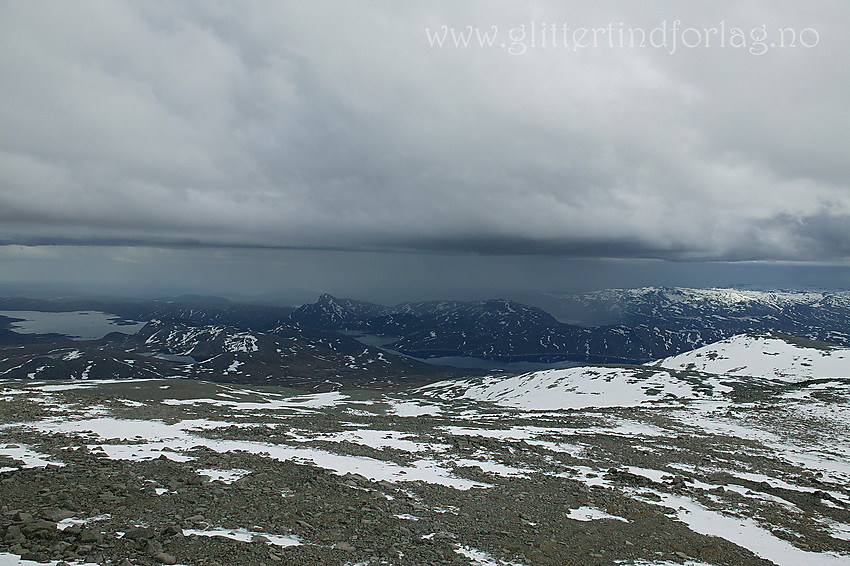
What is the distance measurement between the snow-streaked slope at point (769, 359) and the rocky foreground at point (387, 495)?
3508 inches

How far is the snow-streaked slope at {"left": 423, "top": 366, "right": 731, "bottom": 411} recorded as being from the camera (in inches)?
2874

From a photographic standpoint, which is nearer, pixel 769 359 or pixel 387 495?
pixel 387 495

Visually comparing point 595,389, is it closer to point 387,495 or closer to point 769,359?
point 769,359

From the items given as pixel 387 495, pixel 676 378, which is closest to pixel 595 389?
pixel 676 378

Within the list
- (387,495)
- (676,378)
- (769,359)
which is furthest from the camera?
(769,359)

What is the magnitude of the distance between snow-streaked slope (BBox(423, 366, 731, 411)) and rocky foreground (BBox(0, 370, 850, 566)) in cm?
4008

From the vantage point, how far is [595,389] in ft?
276

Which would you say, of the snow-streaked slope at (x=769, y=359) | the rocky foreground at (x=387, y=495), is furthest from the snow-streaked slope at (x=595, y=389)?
the rocky foreground at (x=387, y=495)

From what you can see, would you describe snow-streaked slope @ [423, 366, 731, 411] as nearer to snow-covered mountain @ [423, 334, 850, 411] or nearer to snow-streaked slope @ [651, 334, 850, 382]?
snow-covered mountain @ [423, 334, 850, 411]

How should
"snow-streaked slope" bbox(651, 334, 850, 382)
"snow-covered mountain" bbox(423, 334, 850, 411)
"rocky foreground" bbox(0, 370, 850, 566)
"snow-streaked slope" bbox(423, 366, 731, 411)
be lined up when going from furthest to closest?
"snow-streaked slope" bbox(651, 334, 850, 382)
"snow-covered mountain" bbox(423, 334, 850, 411)
"snow-streaked slope" bbox(423, 366, 731, 411)
"rocky foreground" bbox(0, 370, 850, 566)

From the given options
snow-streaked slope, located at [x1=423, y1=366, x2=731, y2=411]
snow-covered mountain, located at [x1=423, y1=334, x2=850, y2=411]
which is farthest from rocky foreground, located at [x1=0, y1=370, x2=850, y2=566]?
snow-covered mountain, located at [x1=423, y1=334, x2=850, y2=411]

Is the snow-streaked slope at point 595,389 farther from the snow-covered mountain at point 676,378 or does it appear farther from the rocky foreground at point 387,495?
the rocky foreground at point 387,495

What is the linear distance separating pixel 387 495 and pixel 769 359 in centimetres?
14016

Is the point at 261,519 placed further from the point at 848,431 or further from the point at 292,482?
the point at 848,431
